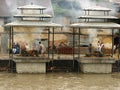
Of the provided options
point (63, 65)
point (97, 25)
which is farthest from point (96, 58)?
point (63, 65)

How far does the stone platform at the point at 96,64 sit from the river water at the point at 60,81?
1.51 feet

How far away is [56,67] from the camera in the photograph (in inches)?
939

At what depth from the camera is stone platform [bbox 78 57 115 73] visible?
74.7 feet

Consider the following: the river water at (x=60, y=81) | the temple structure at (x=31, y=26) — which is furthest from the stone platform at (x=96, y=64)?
the temple structure at (x=31, y=26)

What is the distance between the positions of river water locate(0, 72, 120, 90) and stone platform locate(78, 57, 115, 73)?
46cm

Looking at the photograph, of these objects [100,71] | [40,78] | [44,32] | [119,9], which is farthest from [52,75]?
[119,9]

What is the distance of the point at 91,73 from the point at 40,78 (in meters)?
3.09

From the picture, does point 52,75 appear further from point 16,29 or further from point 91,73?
point 16,29

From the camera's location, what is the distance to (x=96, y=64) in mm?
22938

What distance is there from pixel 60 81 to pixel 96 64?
3098 mm

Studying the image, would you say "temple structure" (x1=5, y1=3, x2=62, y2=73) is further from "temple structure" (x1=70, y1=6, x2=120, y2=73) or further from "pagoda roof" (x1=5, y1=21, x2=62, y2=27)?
"temple structure" (x1=70, y1=6, x2=120, y2=73)

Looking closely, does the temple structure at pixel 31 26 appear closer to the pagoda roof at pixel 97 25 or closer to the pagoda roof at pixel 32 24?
the pagoda roof at pixel 32 24

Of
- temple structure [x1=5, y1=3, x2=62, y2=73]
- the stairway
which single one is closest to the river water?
temple structure [x1=5, y1=3, x2=62, y2=73]

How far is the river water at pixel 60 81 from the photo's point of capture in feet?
62.3
